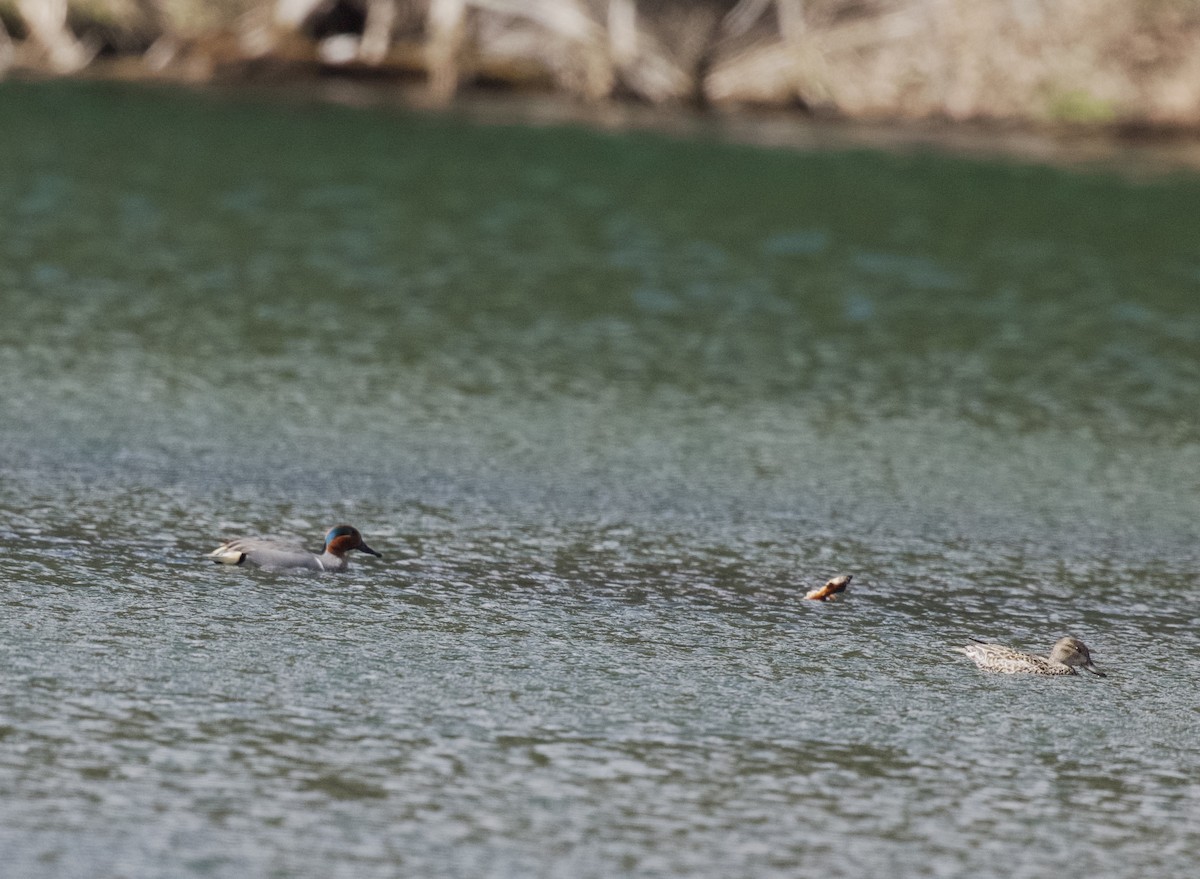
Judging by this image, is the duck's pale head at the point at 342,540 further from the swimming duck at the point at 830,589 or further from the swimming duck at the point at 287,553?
the swimming duck at the point at 830,589

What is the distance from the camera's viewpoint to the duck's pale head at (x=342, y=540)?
11492 mm

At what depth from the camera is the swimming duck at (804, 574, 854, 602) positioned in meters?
11.6

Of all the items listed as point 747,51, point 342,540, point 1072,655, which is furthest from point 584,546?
point 747,51

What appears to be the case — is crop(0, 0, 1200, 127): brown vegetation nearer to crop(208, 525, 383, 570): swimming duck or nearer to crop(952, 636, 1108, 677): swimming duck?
crop(208, 525, 383, 570): swimming duck

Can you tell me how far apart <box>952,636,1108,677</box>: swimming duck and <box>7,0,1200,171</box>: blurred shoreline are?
29.0 metres

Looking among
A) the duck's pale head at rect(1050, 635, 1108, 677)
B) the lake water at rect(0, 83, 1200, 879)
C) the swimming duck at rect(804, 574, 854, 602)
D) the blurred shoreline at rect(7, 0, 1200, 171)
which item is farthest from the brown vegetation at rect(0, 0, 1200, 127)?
the duck's pale head at rect(1050, 635, 1108, 677)

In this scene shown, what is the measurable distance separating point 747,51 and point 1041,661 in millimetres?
33372

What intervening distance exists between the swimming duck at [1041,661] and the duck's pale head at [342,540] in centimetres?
362

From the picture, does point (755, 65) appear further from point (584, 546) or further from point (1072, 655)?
point (1072, 655)

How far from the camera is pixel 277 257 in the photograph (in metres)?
23.8

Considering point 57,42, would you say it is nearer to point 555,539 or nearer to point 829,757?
point 555,539

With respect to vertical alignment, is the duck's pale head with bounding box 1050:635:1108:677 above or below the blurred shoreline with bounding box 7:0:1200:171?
below

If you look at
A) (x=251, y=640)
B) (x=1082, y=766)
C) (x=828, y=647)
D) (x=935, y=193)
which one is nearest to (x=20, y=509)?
(x=251, y=640)

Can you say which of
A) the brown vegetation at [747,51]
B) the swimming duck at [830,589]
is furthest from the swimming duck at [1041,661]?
the brown vegetation at [747,51]
